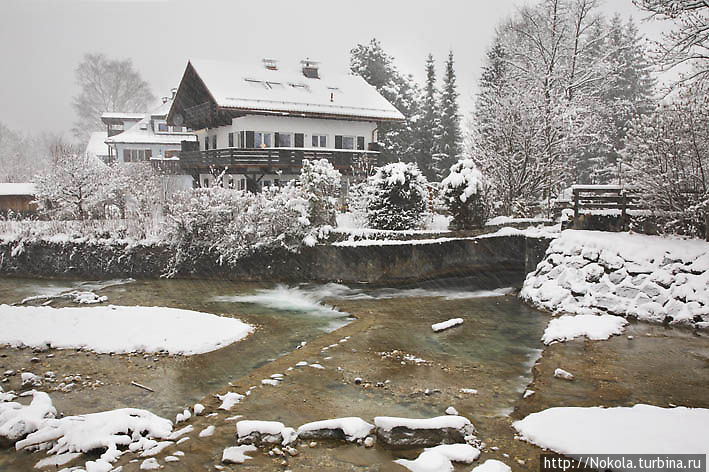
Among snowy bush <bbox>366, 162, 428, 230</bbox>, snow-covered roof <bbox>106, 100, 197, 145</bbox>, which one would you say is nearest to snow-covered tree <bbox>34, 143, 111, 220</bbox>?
snowy bush <bbox>366, 162, 428, 230</bbox>

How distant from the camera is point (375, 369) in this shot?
10.6m

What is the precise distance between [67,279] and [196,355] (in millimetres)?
12815

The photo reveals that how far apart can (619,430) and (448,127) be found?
1432 inches

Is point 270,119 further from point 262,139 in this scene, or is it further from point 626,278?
point 626,278

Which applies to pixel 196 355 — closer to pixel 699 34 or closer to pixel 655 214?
pixel 655 214

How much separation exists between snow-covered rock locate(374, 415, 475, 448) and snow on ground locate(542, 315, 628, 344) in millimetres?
5769

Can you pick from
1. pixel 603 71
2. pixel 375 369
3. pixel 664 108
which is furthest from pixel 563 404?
pixel 603 71

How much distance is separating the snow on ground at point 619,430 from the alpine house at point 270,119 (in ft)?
82.0

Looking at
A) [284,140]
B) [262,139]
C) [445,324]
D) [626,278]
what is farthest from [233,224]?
[284,140]

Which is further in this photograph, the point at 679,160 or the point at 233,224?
the point at 233,224

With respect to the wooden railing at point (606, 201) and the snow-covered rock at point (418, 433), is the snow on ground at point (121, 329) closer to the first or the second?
the snow-covered rock at point (418, 433)

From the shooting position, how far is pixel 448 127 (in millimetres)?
41969

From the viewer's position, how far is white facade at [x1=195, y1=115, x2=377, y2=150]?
33.3 m

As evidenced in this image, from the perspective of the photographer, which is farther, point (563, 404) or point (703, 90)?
point (703, 90)
